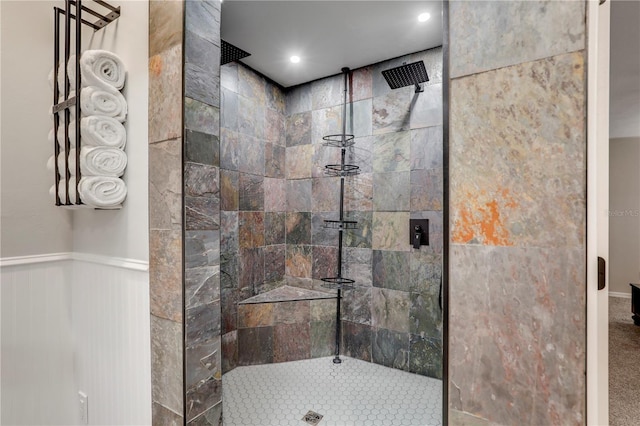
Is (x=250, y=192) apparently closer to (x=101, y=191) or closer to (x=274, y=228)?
(x=274, y=228)

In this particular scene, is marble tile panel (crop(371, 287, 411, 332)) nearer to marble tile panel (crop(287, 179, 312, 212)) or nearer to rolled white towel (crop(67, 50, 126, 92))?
marble tile panel (crop(287, 179, 312, 212))

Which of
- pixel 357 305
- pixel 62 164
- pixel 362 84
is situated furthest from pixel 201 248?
pixel 362 84

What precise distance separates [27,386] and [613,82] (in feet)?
13.9

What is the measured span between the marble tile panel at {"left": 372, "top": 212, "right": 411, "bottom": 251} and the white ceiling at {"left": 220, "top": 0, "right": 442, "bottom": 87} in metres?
1.30

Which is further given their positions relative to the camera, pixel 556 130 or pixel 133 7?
pixel 133 7

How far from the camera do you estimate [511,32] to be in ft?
2.50

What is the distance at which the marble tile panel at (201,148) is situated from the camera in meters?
1.27

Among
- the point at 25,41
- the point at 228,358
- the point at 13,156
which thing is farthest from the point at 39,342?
the point at 25,41

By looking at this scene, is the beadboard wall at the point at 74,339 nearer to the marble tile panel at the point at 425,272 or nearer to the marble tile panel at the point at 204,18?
the marble tile panel at the point at 204,18

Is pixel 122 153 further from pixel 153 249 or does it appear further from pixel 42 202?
pixel 42 202

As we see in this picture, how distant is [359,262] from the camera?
8.75 ft

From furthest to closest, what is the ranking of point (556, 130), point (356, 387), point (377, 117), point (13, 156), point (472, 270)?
1. point (377, 117)
2. point (356, 387)
3. point (13, 156)
4. point (472, 270)
5. point (556, 130)

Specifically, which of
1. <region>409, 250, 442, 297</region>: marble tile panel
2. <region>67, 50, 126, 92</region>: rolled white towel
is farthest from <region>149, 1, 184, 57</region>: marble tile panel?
<region>409, 250, 442, 297</region>: marble tile panel

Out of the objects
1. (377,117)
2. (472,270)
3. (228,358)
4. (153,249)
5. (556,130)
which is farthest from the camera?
(377,117)
